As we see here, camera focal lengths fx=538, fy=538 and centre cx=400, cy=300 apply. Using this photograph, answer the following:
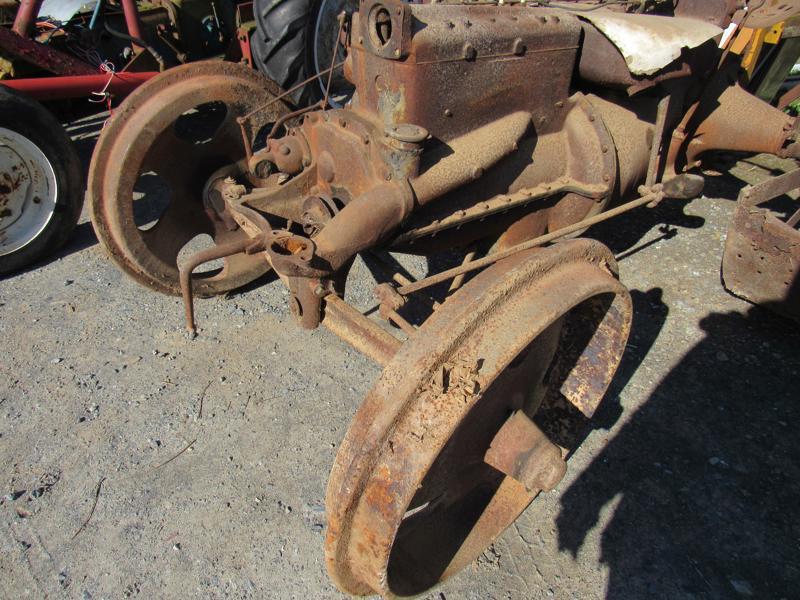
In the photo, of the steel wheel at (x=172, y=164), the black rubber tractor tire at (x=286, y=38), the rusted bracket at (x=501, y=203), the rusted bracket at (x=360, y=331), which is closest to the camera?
the rusted bracket at (x=360, y=331)

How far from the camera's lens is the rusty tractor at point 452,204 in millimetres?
1416

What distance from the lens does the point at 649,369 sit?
9.37ft

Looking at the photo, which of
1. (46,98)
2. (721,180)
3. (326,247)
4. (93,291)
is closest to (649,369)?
(326,247)

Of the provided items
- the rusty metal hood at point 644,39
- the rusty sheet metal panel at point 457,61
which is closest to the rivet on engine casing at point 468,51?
the rusty sheet metal panel at point 457,61

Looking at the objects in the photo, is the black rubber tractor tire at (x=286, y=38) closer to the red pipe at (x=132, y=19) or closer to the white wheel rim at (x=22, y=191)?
the red pipe at (x=132, y=19)

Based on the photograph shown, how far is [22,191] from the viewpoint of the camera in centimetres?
331

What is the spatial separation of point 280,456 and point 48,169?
2.42 meters

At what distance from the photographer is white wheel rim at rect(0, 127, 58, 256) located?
3.21 m

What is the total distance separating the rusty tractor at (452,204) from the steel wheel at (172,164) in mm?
11

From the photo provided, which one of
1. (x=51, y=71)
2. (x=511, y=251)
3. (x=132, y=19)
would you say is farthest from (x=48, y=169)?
(x=511, y=251)

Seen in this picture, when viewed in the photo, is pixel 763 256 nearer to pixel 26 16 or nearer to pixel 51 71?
pixel 51 71

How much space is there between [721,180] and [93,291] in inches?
197

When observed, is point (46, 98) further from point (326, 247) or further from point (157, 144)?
point (326, 247)

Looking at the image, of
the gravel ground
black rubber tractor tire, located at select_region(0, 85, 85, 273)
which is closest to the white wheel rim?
black rubber tractor tire, located at select_region(0, 85, 85, 273)
